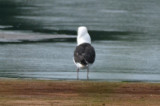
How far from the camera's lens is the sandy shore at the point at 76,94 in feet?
50.9

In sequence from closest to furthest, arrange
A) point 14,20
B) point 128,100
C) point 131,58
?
point 128,100
point 131,58
point 14,20

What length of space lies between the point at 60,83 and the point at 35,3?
46.3 m

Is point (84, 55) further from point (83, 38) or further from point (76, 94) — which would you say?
point (76, 94)

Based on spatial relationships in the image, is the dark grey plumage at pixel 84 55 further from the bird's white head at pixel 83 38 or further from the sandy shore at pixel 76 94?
the sandy shore at pixel 76 94

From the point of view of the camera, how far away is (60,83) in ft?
60.0

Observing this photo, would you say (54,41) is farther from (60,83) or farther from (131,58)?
(60,83)

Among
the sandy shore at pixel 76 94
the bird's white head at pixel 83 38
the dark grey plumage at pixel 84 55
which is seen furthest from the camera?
the bird's white head at pixel 83 38

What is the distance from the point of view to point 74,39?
123ft

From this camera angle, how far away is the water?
25.9 m

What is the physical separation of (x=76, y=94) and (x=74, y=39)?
67.8 feet

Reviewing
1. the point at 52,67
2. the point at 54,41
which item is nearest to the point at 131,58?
the point at 52,67

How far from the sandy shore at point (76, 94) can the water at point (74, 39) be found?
5.59 m

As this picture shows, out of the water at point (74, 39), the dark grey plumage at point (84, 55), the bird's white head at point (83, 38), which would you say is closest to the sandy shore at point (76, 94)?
the dark grey plumage at point (84, 55)

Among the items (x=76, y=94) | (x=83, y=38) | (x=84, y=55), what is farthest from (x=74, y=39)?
(x=76, y=94)
